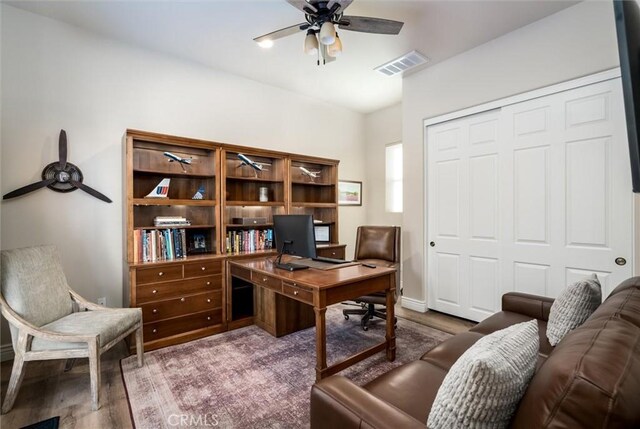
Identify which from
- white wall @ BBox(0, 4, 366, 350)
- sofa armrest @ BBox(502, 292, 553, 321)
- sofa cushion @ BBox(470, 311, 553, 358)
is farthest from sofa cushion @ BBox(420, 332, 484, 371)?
white wall @ BBox(0, 4, 366, 350)

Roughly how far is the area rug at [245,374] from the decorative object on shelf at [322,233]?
131 centimetres

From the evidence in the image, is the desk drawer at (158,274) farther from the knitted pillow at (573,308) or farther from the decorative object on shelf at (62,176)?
the knitted pillow at (573,308)

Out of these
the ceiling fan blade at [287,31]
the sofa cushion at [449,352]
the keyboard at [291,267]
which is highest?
the ceiling fan blade at [287,31]

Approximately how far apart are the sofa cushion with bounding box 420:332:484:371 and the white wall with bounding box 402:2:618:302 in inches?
77.6

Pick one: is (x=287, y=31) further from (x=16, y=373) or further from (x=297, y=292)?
(x=16, y=373)

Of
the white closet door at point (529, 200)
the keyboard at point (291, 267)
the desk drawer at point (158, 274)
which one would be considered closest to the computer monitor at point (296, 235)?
the keyboard at point (291, 267)

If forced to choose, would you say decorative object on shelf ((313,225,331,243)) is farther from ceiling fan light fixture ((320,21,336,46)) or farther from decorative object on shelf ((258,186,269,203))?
ceiling fan light fixture ((320,21,336,46))

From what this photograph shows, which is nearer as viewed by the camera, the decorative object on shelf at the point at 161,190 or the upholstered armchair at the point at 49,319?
the upholstered armchair at the point at 49,319

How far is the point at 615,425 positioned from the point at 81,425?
8.13 feet

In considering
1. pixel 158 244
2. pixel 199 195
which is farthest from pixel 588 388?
pixel 199 195

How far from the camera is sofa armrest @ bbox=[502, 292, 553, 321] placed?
2119mm

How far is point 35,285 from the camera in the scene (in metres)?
2.18

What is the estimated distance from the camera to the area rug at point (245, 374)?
73.2 inches

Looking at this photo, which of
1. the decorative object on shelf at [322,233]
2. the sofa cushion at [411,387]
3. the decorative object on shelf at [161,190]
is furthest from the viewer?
the decorative object on shelf at [322,233]
